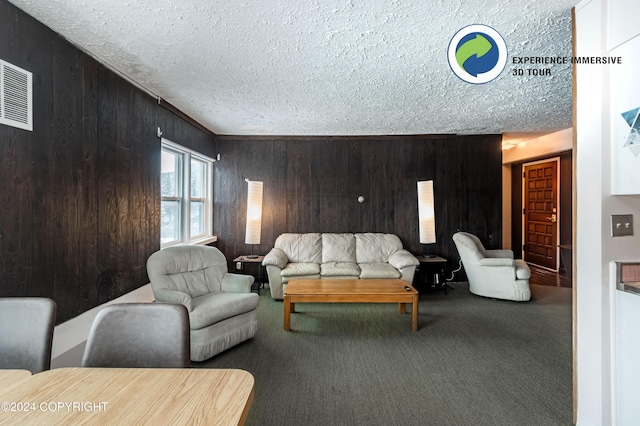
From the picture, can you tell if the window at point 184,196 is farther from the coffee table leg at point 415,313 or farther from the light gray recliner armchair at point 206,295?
the coffee table leg at point 415,313

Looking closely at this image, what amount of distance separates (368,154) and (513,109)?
7.10 ft

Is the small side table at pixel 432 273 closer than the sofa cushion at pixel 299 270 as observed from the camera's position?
No

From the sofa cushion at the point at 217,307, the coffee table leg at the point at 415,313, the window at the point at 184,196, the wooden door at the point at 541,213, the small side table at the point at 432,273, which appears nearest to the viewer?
the sofa cushion at the point at 217,307

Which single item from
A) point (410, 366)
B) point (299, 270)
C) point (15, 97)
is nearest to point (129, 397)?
point (15, 97)

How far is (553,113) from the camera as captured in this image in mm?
3996

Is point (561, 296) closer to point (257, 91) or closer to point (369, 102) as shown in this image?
point (369, 102)

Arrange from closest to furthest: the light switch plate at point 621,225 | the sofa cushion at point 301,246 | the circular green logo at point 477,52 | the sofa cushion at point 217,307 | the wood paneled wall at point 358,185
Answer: the light switch plate at point 621,225 → the circular green logo at point 477,52 → the sofa cushion at point 217,307 → the sofa cushion at point 301,246 → the wood paneled wall at point 358,185

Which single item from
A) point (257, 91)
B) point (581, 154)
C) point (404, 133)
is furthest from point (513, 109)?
point (257, 91)

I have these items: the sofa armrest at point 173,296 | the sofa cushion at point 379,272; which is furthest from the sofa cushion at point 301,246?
the sofa armrest at point 173,296

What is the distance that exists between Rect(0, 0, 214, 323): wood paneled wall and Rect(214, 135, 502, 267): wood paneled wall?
2.02 meters

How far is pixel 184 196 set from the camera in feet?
13.9

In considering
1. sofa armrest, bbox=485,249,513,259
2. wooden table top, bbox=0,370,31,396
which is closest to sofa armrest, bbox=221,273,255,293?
wooden table top, bbox=0,370,31,396

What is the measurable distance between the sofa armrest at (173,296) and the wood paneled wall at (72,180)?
0.42 meters

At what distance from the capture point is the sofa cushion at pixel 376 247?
4809 mm
